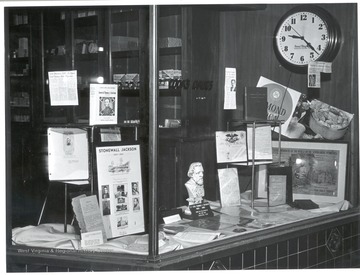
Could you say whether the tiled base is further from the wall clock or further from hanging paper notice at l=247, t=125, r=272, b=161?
the wall clock

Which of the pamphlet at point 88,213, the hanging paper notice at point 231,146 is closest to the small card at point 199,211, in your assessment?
the hanging paper notice at point 231,146

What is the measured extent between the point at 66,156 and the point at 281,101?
5.09 ft

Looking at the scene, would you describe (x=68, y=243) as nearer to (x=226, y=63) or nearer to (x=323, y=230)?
(x=323, y=230)

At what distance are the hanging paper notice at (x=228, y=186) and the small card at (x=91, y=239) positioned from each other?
3.12 ft

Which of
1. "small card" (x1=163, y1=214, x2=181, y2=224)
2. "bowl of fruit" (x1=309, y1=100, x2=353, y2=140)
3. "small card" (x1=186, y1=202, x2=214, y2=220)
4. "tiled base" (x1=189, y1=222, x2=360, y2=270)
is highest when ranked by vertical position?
"bowl of fruit" (x1=309, y1=100, x2=353, y2=140)

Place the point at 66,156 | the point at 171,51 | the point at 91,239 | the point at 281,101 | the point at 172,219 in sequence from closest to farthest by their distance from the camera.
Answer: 1. the point at 91,239
2. the point at 66,156
3. the point at 172,219
4. the point at 281,101
5. the point at 171,51

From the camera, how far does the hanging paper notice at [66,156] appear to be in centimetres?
283

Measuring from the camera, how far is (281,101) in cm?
367

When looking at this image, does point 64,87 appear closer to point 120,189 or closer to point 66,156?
point 66,156

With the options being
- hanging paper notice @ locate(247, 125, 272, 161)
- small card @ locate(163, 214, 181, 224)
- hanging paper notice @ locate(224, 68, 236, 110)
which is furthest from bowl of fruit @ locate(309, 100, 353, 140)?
small card @ locate(163, 214, 181, 224)

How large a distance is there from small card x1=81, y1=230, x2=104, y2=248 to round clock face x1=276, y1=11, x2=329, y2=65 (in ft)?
5.89

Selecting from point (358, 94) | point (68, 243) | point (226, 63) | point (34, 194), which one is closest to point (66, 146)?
point (68, 243)

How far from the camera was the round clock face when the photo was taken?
358 cm

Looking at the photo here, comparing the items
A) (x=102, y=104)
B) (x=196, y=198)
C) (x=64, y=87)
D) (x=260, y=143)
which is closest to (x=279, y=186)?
(x=260, y=143)
